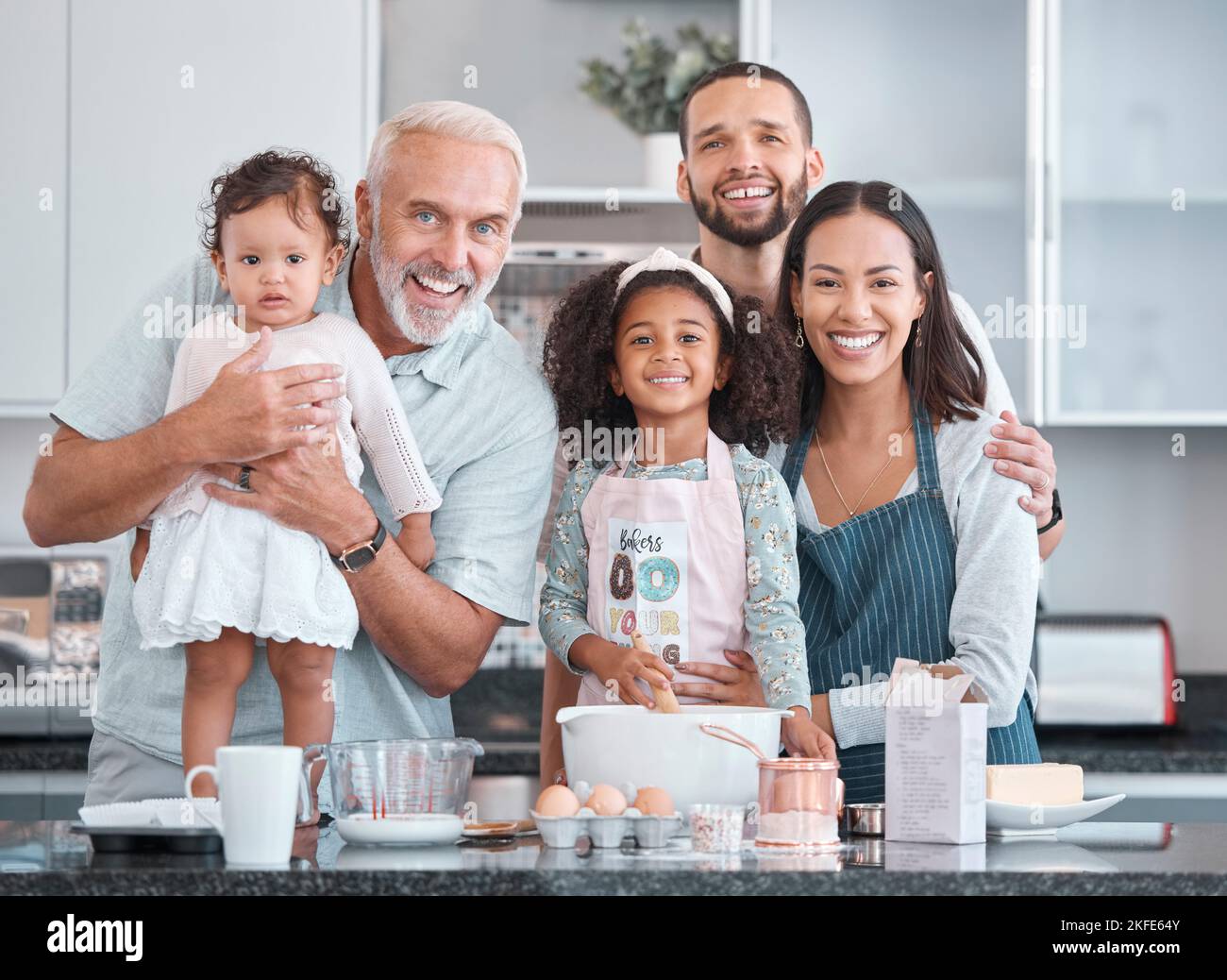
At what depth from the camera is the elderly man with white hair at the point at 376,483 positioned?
172 centimetres

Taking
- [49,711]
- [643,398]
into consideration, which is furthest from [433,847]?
[49,711]

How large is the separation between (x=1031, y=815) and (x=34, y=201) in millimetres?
2498

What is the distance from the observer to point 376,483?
1.87 meters

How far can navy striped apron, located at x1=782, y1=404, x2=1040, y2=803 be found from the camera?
1.81 metres

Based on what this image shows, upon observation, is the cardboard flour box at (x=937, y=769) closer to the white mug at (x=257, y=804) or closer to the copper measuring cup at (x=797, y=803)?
the copper measuring cup at (x=797, y=803)

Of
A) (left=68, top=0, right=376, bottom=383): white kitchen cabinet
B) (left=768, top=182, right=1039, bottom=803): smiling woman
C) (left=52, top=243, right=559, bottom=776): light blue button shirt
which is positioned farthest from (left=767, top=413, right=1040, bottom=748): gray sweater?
(left=68, top=0, right=376, bottom=383): white kitchen cabinet

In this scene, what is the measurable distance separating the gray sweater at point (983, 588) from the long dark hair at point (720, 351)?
0.53 ft

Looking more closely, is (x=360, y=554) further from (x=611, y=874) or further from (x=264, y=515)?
(x=611, y=874)

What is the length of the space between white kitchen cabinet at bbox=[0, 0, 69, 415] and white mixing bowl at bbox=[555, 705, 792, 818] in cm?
212

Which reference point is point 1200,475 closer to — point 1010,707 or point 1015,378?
point 1015,378

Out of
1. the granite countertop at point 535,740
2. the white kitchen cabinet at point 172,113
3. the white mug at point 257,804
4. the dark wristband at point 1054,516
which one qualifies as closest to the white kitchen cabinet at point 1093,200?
the granite countertop at point 535,740

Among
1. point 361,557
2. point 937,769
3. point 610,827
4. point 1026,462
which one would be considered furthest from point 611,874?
point 1026,462

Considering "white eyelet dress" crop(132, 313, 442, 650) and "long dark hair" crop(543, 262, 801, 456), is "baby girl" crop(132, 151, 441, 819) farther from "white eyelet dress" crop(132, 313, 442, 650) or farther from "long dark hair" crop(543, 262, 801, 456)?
"long dark hair" crop(543, 262, 801, 456)
